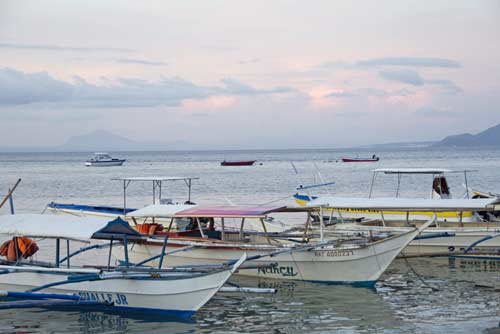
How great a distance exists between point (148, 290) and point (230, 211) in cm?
419

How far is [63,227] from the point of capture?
1578 centimetres

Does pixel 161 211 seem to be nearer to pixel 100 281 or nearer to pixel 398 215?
pixel 100 281

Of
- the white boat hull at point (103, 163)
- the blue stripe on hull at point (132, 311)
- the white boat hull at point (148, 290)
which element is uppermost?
the white boat hull at point (103, 163)

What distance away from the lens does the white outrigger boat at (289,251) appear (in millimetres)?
18703

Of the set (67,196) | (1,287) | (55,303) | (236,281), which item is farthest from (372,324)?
(67,196)

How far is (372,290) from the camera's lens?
18.7m

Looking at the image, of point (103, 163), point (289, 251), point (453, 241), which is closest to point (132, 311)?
point (289, 251)

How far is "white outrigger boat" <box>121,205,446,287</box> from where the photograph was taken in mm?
18703

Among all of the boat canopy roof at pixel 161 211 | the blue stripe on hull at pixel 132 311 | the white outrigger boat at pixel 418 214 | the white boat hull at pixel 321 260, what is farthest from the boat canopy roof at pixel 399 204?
the blue stripe on hull at pixel 132 311

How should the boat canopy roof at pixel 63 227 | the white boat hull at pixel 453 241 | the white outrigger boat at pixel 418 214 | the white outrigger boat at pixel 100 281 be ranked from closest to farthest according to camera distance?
1. the white outrigger boat at pixel 100 281
2. the boat canopy roof at pixel 63 227
3. the white boat hull at pixel 453 241
4. the white outrigger boat at pixel 418 214

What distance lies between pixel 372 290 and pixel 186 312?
5436 mm

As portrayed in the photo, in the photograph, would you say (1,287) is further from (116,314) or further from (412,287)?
(412,287)

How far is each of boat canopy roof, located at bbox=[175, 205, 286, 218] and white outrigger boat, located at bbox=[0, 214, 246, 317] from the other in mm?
2532

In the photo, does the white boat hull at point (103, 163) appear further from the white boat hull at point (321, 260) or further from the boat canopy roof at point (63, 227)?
the boat canopy roof at point (63, 227)
